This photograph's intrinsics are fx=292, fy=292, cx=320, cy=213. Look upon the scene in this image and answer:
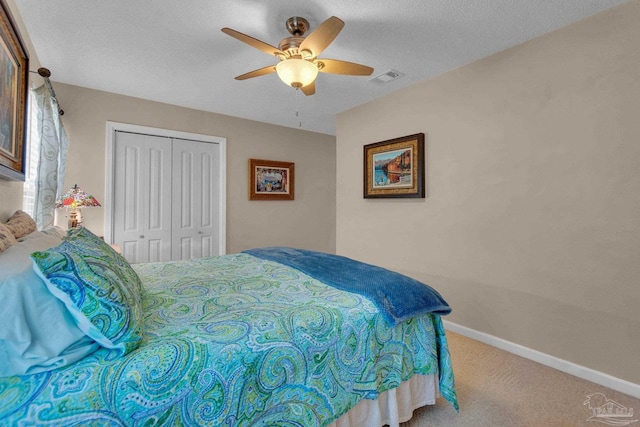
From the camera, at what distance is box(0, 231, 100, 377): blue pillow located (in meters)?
0.80

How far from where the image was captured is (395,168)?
3367 millimetres

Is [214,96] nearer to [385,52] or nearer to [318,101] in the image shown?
[318,101]

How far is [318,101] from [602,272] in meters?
3.17

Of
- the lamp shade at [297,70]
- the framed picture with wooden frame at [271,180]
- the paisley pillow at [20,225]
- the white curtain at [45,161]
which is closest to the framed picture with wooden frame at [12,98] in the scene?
the paisley pillow at [20,225]

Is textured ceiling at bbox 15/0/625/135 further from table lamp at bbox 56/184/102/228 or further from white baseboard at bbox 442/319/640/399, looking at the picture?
white baseboard at bbox 442/319/640/399

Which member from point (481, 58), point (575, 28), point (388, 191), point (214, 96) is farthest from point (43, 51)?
point (575, 28)

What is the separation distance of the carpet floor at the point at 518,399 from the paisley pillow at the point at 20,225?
2309 millimetres

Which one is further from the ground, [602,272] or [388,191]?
[388,191]

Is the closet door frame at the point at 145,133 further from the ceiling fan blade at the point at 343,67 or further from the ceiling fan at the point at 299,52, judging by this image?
the ceiling fan blade at the point at 343,67

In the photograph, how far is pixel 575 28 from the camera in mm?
2115

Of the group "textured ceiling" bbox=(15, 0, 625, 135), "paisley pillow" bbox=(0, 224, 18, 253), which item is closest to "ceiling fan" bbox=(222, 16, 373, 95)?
"textured ceiling" bbox=(15, 0, 625, 135)

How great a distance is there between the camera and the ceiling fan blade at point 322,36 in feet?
5.46

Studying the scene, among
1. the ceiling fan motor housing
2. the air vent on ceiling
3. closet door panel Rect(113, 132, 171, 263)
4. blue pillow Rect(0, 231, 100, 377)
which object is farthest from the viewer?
closet door panel Rect(113, 132, 171, 263)

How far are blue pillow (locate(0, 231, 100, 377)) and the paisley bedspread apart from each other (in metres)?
0.04
